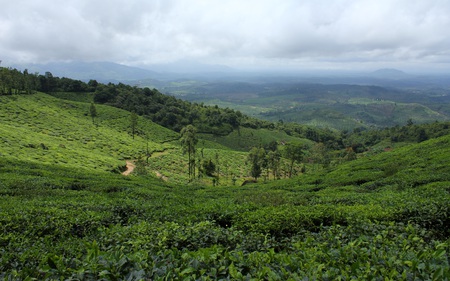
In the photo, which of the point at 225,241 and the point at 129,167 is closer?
the point at 225,241

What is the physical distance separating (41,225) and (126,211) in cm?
391

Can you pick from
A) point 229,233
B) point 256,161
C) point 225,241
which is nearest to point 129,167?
point 256,161

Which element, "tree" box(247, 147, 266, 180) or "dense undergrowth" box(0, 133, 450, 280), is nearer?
"dense undergrowth" box(0, 133, 450, 280)

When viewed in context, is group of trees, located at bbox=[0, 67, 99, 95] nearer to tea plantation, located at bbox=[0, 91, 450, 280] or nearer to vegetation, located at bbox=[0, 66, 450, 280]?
vegetation, located at bbox=[0, 66, 450, 280]

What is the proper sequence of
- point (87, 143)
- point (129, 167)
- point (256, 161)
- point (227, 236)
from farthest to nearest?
point (87, 143), point (256, 161), point (129, 167), point (227, 236)

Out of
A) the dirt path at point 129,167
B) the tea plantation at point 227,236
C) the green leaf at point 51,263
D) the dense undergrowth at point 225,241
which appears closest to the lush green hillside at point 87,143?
the dirt path at point 129,167

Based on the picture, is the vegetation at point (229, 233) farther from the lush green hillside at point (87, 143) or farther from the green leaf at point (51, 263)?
the lush green hillside at point (87, 143)

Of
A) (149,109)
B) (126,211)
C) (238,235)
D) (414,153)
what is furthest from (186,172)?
(149,109)

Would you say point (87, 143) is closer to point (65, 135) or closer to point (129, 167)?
point (65, 135)

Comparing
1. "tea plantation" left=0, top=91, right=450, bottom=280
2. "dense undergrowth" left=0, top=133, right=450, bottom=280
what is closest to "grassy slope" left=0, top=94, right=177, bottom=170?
"tea plantation" left=0, top=91, right=450, bottom=280

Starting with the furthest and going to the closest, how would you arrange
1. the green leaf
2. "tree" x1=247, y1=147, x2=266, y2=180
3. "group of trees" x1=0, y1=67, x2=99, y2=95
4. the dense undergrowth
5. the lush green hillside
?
"group of trees" x1=0, y1=67, x2=99, y2=95
"tree" x1=247, y1=147, x2=266, y2=180
the lush green hillside
the green leaf
the dense undergrowth

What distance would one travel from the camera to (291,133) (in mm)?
165875

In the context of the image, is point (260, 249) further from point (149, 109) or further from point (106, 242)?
point (149, 109)

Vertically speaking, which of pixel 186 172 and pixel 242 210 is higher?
pixel 242 210
